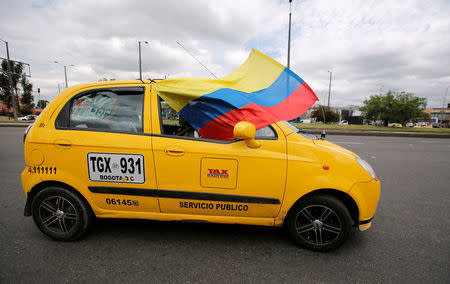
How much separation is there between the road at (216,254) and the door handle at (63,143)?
1.05 metres

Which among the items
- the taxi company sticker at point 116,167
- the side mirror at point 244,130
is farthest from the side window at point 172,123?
the side mirror at point 244,130

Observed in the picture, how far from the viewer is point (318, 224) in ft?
7.66

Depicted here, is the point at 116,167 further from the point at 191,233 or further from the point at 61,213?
the point at 191,233

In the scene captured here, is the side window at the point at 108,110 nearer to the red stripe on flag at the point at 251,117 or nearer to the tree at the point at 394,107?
the red stripe on flag at the point at 251,117

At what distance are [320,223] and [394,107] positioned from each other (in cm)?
3689

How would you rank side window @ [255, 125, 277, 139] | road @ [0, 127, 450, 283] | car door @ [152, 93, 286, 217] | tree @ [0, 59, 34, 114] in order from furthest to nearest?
tree @ [0, 59, 34, 114]
side window @ [255, 125, 277, 139]
car door @ [152, 93, 286, 217]
road @ [0, 127, 450, 283]

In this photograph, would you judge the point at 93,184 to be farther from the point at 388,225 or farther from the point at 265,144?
the point at 388,225

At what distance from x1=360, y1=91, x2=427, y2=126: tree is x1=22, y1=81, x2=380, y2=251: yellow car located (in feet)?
120

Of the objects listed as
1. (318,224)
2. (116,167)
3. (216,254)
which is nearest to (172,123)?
(116,167)

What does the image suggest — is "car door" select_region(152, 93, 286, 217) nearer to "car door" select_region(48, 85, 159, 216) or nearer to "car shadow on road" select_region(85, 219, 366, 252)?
"car door" select_region(48, 85, 159, 216)

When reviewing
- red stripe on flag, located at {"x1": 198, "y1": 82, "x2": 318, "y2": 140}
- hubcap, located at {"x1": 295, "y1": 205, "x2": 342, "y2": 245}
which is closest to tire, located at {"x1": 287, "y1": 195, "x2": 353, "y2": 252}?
hubcap, located at {"x1": 295, "y1": 205, "x2": 342, "y2": 245}

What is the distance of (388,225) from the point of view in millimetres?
2967

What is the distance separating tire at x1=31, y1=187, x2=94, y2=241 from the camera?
2414mm

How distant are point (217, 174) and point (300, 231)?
107 centimetres
